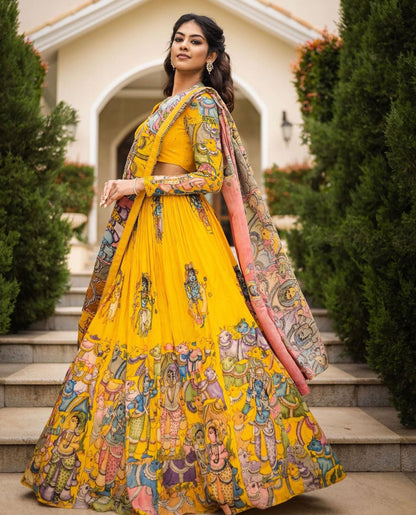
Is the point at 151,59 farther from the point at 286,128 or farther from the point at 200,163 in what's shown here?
the point at 200,163

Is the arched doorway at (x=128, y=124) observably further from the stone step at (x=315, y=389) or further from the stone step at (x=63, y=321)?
the stone step at (x=315, y=389)

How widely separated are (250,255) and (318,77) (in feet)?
10.9

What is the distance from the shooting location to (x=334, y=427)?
296 cm

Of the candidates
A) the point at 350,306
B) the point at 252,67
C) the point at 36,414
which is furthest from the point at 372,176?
the point at 252,67

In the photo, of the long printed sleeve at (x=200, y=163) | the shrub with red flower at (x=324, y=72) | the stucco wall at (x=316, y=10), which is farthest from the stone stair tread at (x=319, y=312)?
the stucco wall at (x=316, y=10)

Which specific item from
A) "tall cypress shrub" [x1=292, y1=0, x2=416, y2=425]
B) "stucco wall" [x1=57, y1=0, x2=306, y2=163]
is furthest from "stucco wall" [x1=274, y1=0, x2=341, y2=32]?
"tall cypress shrub" [x1=292, y1=0, x2=416, y2=425]

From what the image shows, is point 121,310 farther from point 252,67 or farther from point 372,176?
point 252,67

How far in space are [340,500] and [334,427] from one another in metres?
0.61

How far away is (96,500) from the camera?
6.92 feet

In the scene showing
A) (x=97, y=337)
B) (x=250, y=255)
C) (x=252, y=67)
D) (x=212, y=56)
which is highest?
(x=252, y=67)

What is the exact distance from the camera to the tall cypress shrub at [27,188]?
149 inches

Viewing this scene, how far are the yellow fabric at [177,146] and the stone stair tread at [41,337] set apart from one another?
81.4 inches

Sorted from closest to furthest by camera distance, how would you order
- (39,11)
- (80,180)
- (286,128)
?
(80,180), (286,128), (39,11)

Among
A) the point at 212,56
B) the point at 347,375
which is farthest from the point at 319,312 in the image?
the point at 212,56
